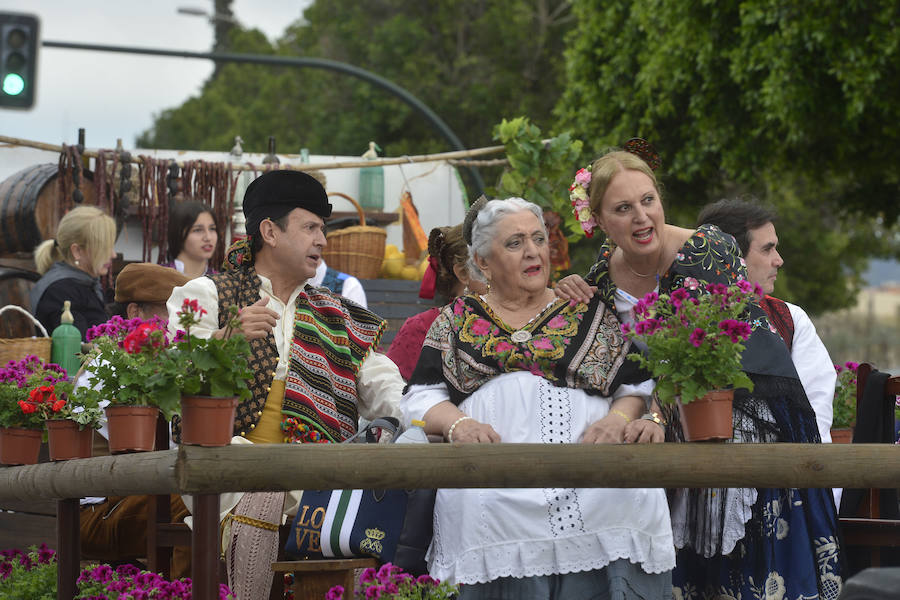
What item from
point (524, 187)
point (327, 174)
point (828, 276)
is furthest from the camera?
point (828, 276)

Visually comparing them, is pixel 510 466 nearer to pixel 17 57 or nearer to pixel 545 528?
pixel 545 528

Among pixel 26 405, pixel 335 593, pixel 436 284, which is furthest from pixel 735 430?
pixel 26 405

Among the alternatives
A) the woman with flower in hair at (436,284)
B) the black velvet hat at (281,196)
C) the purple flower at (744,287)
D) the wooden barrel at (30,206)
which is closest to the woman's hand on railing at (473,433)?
the purple flower at (744,287)

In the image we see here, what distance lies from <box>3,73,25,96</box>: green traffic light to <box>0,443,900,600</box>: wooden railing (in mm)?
7935

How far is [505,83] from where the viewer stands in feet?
103

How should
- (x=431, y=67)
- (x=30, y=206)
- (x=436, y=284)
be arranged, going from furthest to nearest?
(x=431, y=67) → (x=30, y=206) → (x=436, y=284)

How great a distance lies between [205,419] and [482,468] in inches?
33.2

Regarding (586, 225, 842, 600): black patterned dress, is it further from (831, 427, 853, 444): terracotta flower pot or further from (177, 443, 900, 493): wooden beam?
(831, 427, 853, 444): terracotta flower pot

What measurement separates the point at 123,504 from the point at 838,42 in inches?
422

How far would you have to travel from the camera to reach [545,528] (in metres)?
4.06

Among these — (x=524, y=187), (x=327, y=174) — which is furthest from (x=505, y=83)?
(x=524, y=187)

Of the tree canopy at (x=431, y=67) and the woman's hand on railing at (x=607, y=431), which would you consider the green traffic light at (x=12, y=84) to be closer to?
the woman's hand on railing at (x=607, y=431)

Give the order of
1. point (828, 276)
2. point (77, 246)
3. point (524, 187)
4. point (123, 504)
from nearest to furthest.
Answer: point (123, 504) → point (77, 246) → point (524, 187) → point (828, 276)

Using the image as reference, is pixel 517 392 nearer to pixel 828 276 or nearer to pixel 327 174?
pixel 327 174
